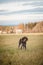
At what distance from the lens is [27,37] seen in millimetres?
2086

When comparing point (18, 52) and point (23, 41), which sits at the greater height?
point (23, 41)

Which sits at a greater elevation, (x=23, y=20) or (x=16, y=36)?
(x=23, y=20)

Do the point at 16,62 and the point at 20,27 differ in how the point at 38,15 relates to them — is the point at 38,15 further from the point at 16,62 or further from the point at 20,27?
the point at 16,62

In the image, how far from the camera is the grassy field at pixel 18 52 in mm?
2078

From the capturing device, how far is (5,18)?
2.09 metres

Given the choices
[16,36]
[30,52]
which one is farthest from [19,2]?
[30,52]

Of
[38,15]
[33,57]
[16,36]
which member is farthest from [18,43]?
[38,15]

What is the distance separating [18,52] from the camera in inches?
81.9

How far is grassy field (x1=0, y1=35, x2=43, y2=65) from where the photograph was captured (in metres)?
2.08

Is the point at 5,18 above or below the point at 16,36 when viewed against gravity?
above

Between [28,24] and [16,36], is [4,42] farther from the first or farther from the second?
[28,24]

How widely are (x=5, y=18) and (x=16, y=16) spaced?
11 cm

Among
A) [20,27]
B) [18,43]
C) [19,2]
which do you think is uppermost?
[19,2]

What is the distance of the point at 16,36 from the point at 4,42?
0.13 meters
